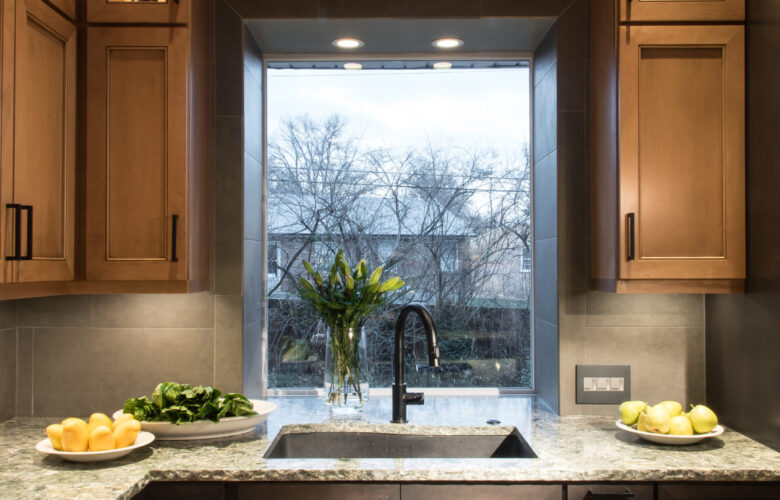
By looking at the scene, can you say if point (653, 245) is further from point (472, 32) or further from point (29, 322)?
point (29, 322)

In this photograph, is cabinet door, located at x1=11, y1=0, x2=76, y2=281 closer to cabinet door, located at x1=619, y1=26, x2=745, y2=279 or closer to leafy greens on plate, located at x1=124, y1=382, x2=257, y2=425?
leafy greens on plate, located at x1=124, y1=382, x2=257, y2=425

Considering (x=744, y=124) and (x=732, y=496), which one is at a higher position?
(x=744, y=124)

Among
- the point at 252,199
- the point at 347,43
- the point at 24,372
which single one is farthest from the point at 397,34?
the point at 24,372

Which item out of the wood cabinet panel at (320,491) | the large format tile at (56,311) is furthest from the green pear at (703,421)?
the large format tile at (56,311)

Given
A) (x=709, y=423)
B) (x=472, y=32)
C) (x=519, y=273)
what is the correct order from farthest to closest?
(x=519, y=273)
(x=472, y=32)
(x=709, y=423)

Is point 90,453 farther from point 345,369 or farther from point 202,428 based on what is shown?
point 345,369

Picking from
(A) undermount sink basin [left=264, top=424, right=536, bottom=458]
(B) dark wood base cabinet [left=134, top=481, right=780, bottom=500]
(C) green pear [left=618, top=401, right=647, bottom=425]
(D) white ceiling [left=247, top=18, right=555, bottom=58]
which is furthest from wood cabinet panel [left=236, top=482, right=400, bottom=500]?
(D) white ceiling [left=247, top=18, right=555, bottom=58]

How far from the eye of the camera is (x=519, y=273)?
2.53 m

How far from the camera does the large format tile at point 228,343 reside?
2182 mm

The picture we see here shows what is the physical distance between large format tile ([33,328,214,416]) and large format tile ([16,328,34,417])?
0.8 inches

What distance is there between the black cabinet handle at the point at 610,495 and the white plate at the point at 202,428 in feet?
3.09

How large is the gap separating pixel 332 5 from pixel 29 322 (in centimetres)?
148

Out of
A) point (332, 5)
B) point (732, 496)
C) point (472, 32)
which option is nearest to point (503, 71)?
point (472, 32)

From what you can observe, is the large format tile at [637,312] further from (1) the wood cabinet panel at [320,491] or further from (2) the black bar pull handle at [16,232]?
(2) the black bar pull handle at [16,232]
